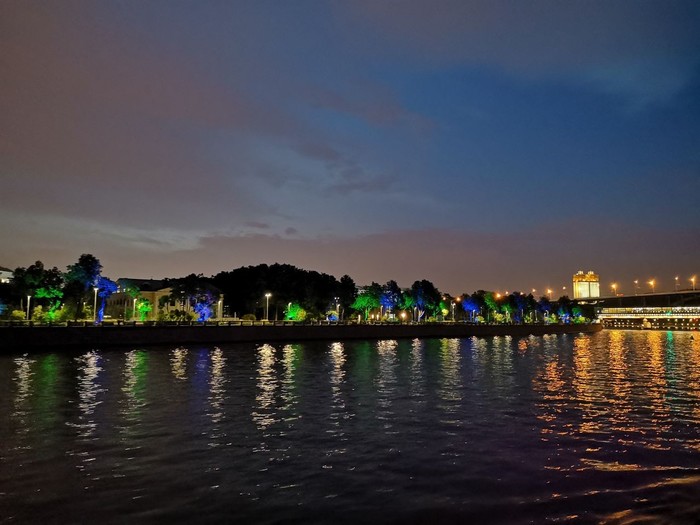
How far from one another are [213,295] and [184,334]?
3900cm

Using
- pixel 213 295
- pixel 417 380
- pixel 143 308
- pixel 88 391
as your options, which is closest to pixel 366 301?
pixel 213 295

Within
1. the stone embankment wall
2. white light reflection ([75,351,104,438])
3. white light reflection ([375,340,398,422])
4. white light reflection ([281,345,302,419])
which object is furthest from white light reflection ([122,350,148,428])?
the stone embankment wall

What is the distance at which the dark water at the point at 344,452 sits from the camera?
12773 mm

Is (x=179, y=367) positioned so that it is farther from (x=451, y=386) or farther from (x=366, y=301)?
(x=366, y=301)

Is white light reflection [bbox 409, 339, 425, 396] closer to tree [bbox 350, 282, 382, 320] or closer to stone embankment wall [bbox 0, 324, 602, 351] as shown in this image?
stone embankment wall [bbox 0, 324, 602, 351]

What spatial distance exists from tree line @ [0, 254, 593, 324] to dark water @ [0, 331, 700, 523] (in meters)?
66.1

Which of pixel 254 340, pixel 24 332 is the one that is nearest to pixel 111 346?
pixel 24 332

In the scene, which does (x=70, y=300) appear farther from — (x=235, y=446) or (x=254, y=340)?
(x=235, y=446)

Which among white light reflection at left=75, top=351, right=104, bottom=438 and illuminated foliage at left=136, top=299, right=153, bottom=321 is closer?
white light reflection at left=75, top=351, right=104, bottom=438

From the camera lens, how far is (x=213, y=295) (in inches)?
4781

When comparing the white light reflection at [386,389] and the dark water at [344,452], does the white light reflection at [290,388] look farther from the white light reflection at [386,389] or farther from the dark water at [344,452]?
the white light reflection at [386,389]

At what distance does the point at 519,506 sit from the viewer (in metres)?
13.0

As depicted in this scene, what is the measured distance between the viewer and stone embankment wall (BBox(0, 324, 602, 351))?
221ft

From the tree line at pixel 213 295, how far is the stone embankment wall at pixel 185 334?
14798 millimetres
